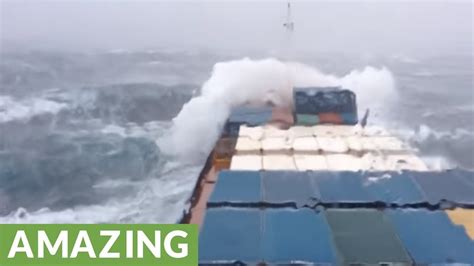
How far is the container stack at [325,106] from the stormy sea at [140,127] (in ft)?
24.4

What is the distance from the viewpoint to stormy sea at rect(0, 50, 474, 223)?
29.5 m

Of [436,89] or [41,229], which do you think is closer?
[41,229]

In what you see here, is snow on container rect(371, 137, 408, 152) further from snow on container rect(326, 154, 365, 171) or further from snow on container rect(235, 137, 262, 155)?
snow on container rect(235, 137, 262, 155)

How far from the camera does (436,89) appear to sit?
68.9 metres

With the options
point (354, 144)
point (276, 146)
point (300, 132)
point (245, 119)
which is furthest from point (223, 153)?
point (354, 144)

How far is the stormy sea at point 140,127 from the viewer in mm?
29484

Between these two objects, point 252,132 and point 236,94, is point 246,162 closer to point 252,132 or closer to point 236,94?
point 252,132

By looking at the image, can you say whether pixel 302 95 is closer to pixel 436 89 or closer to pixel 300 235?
Result: pixel 300 235

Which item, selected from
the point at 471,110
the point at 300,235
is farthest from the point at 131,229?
the point at 471,110

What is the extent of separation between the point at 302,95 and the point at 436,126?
2180 centimetres

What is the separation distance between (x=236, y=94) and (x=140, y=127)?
386 inches

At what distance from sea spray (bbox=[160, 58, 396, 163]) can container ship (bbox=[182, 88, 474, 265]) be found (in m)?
13.4

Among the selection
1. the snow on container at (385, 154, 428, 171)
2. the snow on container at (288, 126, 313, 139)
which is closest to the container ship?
the snow on container at (385, 154, 428, 171)

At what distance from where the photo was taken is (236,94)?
136ft
